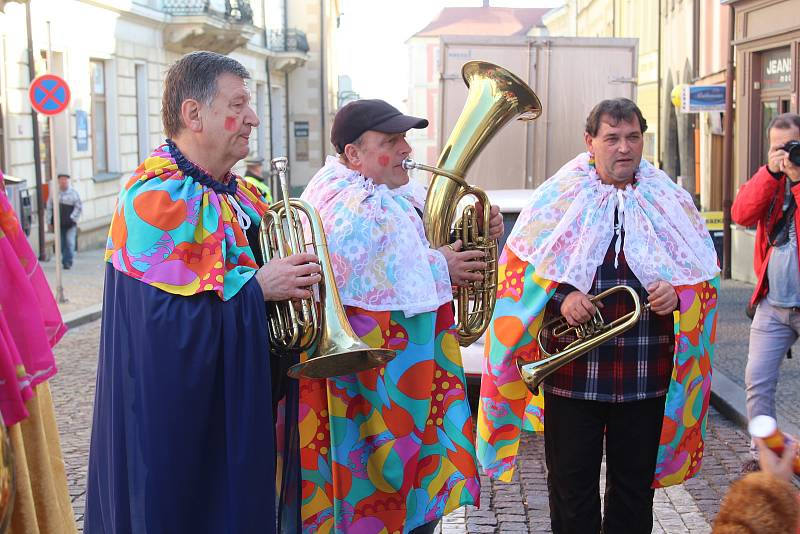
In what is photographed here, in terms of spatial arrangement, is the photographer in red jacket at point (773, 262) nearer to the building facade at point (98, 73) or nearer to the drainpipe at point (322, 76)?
the building facade at point (98, 73)

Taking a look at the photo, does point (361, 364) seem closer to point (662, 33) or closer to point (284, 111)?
point (662, 33)

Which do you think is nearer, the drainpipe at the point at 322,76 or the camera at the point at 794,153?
the camera at the point at 794,153

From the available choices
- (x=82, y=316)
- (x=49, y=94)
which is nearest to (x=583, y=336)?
(x=82, y=316)

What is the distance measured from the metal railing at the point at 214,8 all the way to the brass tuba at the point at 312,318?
85.1 feet

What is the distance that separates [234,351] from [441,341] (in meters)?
0.97

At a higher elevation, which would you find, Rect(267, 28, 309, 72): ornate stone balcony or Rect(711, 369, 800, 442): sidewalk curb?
Rect(267, 28, 309, 72): ornate stone balcony

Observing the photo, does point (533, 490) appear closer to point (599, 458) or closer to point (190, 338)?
point (599, 458)

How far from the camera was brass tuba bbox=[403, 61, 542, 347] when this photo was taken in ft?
13.1

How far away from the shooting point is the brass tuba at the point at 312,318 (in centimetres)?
328

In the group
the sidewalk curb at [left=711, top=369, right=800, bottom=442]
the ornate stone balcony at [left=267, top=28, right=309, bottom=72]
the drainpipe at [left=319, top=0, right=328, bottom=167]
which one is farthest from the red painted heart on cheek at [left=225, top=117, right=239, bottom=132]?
the drainpipe at [left=319, top=0, right=328, bottom=167]

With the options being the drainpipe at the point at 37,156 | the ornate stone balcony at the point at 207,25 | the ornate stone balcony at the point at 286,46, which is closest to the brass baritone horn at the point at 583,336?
the drainpipe at the point at 37,156

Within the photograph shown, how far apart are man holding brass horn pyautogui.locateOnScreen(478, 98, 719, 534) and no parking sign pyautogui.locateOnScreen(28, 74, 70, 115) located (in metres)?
10.8

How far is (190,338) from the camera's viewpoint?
3.22 m

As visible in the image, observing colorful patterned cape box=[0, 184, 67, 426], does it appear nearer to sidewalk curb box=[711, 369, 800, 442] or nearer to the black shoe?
the black shoe
